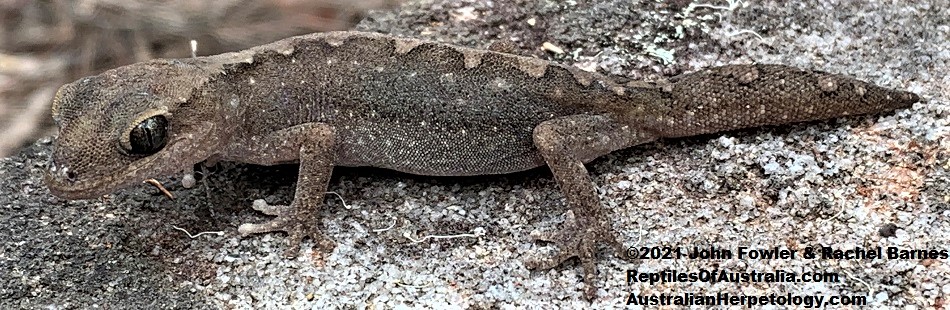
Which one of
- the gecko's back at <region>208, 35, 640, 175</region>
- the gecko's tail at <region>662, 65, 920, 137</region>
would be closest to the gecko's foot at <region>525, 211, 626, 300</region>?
the gecko's back at <region>208, 35, 640, 175</region>

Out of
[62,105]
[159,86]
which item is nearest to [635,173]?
[159,86]

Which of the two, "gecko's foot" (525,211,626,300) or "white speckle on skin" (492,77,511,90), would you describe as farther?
"white speckle on skin" (492,77,511,90)

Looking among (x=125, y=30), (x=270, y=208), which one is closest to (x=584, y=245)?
(x=270, y=208)

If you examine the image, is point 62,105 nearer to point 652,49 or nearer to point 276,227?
point 276,227

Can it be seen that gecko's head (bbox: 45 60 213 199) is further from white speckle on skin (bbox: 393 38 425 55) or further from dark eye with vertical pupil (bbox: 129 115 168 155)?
white speckle on skin (bbox: 393 38 425 55)

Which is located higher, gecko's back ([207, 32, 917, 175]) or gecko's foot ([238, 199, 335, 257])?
gecko's back ([207, 32, 917, 175])

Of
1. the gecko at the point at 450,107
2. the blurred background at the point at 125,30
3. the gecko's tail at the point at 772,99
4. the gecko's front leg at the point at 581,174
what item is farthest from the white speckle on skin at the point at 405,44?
the blurred background at the point at 125,30
